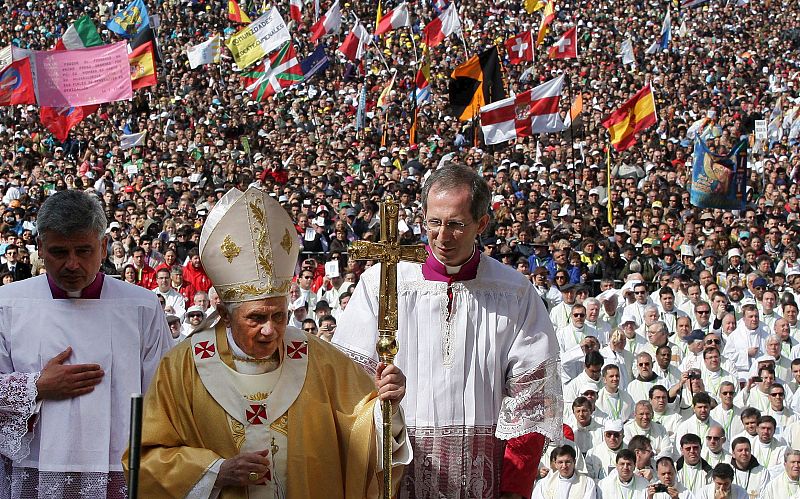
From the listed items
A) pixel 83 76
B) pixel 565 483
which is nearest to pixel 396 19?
pixel 83 76

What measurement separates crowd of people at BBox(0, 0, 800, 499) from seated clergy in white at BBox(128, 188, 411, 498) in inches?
54.6

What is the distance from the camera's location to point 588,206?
62.0 ft

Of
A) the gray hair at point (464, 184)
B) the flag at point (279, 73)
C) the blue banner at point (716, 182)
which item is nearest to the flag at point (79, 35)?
Result: the flag at point (279, 73)

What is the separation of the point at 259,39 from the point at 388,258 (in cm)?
1980

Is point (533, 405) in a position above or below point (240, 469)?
above

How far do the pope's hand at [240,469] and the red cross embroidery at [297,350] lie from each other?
40 cm

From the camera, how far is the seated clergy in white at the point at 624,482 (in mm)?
10375

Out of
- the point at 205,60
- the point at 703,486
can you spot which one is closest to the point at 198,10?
the point at 205,60

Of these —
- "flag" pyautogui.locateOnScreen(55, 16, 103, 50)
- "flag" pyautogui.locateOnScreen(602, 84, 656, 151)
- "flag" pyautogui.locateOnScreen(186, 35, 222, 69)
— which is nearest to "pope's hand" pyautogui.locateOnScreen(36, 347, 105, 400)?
"flag" pyautogui.locateOnScreen(602, 84, 656, 151)

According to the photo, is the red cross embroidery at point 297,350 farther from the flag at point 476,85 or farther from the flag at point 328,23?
the flag at point 328,23

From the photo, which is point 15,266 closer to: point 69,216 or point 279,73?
point 69,216

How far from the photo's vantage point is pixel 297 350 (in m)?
4.52

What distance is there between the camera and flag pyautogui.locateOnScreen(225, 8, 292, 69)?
23781mm

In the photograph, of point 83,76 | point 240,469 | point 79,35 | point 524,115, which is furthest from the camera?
point 79,35
